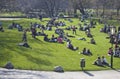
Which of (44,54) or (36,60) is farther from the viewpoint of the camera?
(44,54)

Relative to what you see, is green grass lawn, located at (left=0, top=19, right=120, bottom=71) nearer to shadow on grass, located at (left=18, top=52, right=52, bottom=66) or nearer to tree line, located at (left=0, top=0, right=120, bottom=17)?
shadow on grass, located at (left=18, top=52, right=52, bottom=66)

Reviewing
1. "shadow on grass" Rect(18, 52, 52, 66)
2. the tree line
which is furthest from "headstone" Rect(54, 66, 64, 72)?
the tree line

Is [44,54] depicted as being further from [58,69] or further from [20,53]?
[58,69]

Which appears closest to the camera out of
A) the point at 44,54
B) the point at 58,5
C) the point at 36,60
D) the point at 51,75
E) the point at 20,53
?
the point at 51,75

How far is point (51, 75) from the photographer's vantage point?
28094mm

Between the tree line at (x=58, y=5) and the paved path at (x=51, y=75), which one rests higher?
the paved path at (x=51, y=75)

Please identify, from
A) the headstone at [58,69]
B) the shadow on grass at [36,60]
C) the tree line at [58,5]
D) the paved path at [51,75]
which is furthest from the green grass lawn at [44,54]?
the tree line at [58,5]

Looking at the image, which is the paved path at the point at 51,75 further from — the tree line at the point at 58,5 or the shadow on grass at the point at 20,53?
the tree line at the point at 58,5

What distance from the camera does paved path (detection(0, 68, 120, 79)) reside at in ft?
89.4

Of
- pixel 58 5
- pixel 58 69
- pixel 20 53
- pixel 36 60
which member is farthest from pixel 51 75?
pixel 58 5

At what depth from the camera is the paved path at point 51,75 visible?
89.4ft

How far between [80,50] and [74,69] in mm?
10073

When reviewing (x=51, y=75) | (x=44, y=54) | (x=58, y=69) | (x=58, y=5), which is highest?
(x=58, y=69)

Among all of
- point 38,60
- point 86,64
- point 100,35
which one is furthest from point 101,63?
point 100,35
